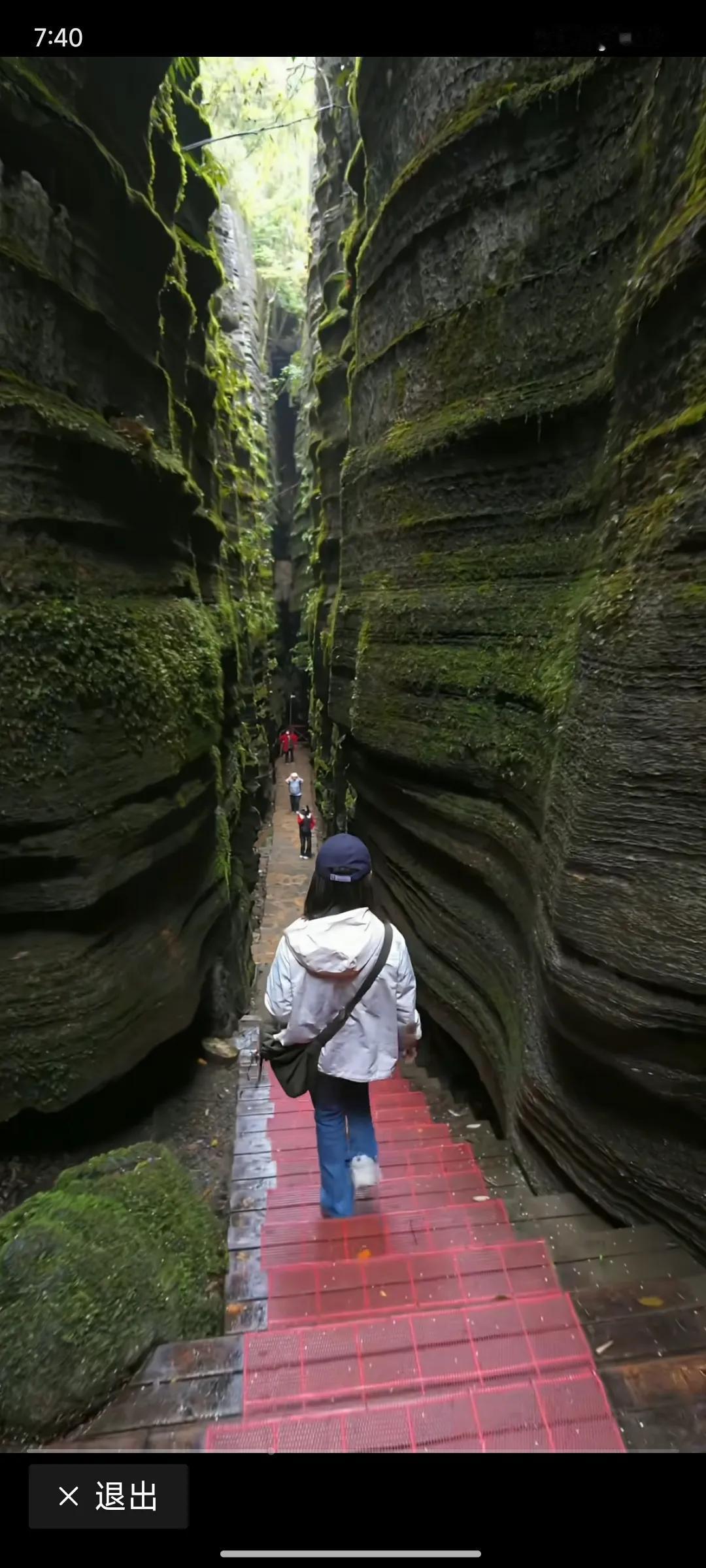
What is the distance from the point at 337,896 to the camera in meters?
3.54

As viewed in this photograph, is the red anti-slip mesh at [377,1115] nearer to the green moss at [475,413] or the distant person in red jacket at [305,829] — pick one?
the green moss at [475,413]

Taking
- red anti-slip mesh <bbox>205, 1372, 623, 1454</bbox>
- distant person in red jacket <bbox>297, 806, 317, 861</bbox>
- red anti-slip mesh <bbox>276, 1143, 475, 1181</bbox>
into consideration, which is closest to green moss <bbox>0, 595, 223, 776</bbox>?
red anti-slip mesh <bbox>276, 1143, 475, 1181</bbox>

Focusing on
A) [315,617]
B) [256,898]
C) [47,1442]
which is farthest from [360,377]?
[315,617]

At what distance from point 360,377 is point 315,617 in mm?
12081

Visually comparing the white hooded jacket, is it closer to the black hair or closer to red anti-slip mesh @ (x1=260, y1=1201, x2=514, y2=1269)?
the black hair

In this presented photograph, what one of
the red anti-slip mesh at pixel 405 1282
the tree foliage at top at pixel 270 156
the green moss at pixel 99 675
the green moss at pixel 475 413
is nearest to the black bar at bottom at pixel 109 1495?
the red anti-slip mesh at pixel 405 1282

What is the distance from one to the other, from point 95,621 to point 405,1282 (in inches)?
158

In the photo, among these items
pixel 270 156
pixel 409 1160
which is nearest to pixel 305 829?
pixel 409 1160

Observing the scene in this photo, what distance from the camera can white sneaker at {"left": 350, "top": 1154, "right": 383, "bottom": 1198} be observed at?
3764mm

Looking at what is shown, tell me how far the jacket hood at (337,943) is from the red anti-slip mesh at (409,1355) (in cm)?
127

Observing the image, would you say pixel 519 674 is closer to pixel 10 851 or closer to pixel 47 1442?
pixel 10 851

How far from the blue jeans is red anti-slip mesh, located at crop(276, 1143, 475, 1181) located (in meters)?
0.47

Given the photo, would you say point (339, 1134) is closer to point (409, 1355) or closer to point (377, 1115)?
point (409, 1355)

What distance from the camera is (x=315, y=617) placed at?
20734mm
